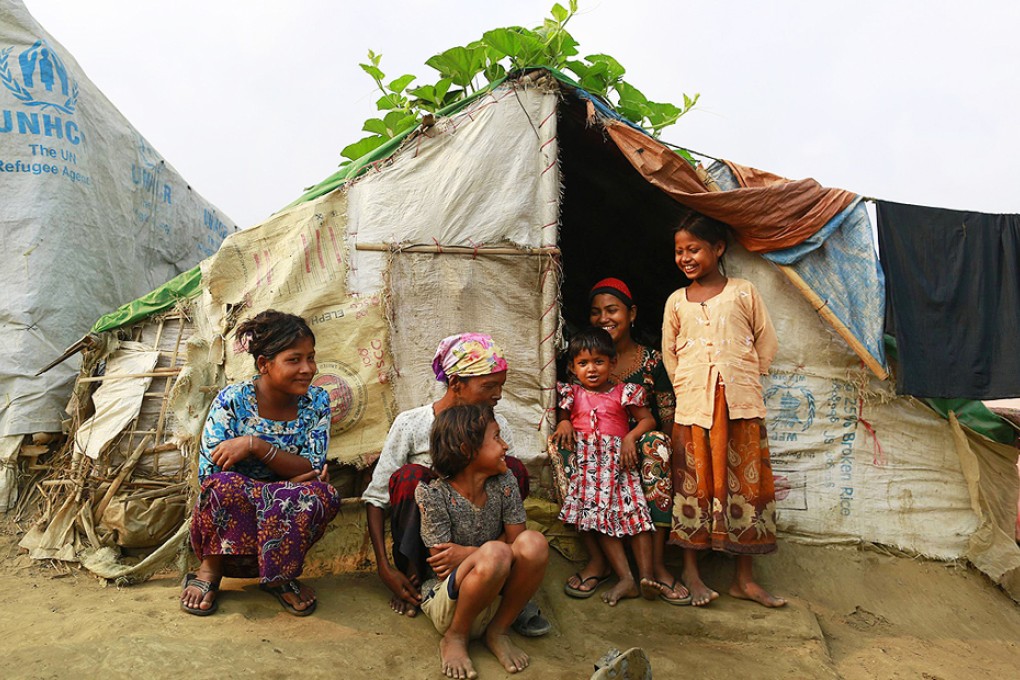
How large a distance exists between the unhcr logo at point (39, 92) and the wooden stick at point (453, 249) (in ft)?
8.38

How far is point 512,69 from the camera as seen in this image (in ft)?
12.0

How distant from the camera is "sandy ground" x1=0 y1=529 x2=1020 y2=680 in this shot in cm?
229

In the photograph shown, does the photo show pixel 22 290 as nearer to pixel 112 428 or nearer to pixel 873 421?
pixel 112 428

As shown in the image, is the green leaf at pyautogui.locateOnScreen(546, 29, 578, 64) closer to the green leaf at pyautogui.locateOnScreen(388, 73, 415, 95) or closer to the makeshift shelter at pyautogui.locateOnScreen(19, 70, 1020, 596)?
the makeshift shelter at pyautogui.locateOnScreen(19, 70, 1020, 596)

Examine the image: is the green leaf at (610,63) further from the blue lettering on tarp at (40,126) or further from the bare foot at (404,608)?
the blue lettering on tarp at (40,126)

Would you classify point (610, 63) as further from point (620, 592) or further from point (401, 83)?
point (620, 592)

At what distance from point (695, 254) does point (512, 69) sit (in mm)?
1322

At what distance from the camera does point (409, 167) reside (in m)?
3.57

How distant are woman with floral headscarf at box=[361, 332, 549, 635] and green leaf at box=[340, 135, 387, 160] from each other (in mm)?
1711

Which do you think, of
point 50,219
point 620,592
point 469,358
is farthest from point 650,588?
point 50,219

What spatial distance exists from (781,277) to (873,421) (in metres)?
0.87

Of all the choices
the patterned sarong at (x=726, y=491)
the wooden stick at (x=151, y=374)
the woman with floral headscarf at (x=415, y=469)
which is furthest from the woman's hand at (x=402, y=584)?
the wooden stick at (x=151, y=374)

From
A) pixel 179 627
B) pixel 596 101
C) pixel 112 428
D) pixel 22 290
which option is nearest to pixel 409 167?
pixel 596 101

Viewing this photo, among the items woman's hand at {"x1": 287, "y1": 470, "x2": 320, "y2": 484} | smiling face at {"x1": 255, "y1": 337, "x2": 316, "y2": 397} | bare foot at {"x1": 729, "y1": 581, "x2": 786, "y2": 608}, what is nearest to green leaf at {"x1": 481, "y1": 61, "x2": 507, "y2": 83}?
smiling face at {"x1": 255, "y1": 337, "x2": 316, "y2": 397}
